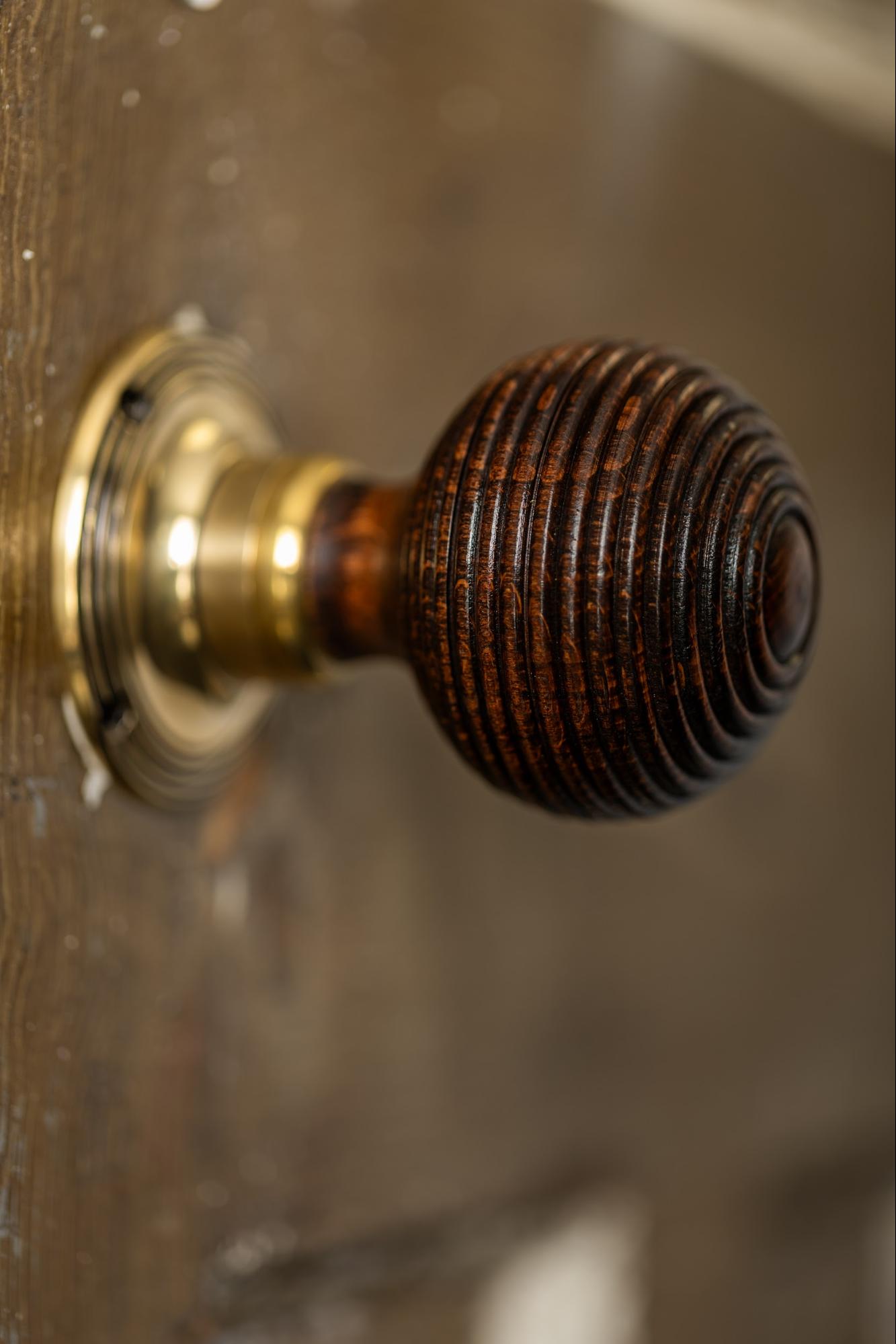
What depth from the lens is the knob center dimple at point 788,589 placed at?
24 centimetres

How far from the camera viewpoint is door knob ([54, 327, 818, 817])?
0.76ft

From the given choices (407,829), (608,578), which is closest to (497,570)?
(608,578)

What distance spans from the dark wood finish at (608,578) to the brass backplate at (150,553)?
0.07 meters

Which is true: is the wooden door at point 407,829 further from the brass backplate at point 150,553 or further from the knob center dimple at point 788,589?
the knob center dimple at point 788,589

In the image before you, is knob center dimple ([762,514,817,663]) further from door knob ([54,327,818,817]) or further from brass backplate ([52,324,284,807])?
brass backplate ([52,324,284,807])

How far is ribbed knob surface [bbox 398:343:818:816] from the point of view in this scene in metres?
0.23

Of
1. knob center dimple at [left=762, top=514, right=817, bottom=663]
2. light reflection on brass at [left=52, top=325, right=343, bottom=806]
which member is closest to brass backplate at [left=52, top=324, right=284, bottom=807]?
light reflection on brass at [left=52, top=325, right=343, bottom=806]

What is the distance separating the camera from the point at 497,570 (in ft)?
0.78

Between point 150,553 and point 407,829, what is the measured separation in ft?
0.49

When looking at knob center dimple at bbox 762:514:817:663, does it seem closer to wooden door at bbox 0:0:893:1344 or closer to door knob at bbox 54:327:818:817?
door knob at bbox 54:327:818:817

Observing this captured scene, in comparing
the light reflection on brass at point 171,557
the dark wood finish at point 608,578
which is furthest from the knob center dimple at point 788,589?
the light reflection on brass at point 171,557

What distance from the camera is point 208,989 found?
0.34 meters

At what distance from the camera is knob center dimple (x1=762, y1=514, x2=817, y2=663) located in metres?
0.24

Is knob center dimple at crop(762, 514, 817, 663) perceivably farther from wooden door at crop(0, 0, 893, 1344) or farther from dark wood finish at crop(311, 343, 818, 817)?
wooden door at crop(0, 0, 893, 1344)
